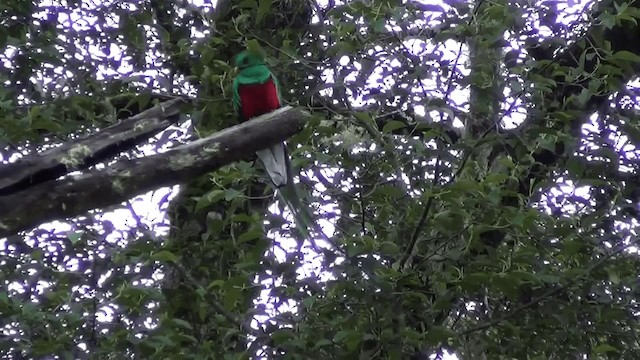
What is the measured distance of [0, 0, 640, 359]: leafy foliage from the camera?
9.55ft

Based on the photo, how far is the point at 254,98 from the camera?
11.8 feet

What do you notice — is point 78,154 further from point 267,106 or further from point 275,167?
point 267,106

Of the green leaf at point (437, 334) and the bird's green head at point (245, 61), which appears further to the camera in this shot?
the bird's green head at point (245, 61)

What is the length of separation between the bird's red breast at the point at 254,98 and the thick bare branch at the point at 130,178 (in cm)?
129

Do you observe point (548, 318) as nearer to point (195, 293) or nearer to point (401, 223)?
point (401, 223)

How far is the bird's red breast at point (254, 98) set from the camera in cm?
356

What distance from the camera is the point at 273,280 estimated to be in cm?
311

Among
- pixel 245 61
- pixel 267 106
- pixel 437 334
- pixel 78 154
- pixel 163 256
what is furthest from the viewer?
pixel 267 106

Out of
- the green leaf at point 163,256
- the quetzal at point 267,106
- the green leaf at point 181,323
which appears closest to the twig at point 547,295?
the quetzal at point 267,106

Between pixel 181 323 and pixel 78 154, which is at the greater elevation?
pixel 181 323

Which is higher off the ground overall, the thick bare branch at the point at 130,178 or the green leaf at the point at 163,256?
the green leaf at the point at 163,256

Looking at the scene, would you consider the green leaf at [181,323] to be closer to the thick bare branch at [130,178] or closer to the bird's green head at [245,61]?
the thick bare branch at [130,178]

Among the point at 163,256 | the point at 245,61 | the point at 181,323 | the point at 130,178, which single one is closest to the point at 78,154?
the point at 130,178

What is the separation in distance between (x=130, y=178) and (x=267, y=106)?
1.70 m
